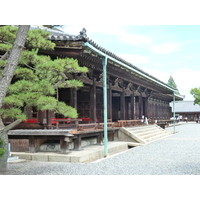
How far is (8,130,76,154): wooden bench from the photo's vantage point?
1020 centimetres

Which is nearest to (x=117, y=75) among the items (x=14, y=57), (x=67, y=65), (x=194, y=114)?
(x=67, y=65)

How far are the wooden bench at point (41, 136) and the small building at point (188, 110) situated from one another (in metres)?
52.1

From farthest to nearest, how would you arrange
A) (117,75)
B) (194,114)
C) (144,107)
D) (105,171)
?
(194,114)
(144,107)
(117,75)
(105,171)

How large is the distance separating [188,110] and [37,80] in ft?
181

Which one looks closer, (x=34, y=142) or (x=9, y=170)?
(x=9, y=170)

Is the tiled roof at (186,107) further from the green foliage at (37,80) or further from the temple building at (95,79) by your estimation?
the green foliage at (37,80)

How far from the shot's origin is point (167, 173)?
25.0 feet

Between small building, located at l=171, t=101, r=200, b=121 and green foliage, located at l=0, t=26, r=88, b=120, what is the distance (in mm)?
53853

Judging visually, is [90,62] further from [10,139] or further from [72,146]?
[10,139]

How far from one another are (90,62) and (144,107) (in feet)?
47.0

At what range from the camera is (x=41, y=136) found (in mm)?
10609

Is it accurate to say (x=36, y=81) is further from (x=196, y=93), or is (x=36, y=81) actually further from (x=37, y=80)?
(x=196, y=93)

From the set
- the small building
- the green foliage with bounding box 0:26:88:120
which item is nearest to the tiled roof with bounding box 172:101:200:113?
the small building

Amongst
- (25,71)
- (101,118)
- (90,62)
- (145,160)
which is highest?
(90,62)
